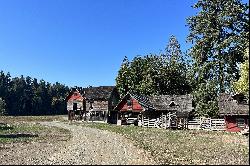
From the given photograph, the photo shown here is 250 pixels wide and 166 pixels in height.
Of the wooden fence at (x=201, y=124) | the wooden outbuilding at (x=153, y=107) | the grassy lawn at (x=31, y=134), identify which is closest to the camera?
the grassy lawn at (x=31, y=134)

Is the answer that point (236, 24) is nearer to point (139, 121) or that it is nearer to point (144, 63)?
point (139, 121)

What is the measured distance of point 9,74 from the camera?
188 m

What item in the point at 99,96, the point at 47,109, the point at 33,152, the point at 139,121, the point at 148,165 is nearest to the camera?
the point at 148,165

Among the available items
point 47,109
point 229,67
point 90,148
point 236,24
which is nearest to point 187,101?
point 229,67

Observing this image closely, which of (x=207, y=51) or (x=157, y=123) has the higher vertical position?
(x=207, y=51)

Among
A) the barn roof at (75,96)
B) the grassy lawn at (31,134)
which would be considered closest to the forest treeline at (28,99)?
the barn roof at (75,96)

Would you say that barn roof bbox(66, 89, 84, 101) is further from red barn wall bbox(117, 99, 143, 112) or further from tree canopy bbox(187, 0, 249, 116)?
tree canopy bbox(187, 0, 249, 116)

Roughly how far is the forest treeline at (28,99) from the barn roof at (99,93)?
69.6 m

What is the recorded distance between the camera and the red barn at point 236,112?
53159 millimetres

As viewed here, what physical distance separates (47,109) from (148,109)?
337 ft

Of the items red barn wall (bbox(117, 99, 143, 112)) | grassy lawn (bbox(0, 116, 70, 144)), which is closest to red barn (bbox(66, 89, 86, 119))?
red barn wall (bbox(117, 99, 143, 112))

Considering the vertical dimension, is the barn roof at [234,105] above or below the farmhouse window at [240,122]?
above

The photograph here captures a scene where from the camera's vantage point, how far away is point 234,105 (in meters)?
54.5

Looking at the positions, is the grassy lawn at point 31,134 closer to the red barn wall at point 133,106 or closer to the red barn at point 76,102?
the red barn wall at point 133,106
